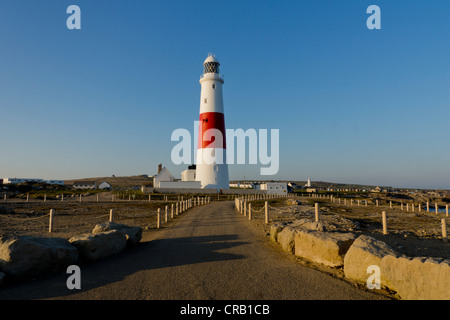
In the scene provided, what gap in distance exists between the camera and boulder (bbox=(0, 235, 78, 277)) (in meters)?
5.88

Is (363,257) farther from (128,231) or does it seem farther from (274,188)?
(274,188)

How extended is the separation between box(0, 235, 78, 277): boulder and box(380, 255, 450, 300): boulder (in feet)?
25.5

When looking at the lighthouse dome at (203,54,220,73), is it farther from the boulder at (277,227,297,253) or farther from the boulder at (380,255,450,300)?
the boulder at (380,255,450,300)

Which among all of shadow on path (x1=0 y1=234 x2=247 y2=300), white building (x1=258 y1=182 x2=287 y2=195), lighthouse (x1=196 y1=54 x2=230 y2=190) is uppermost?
lighthouse (x1=196 y1=54 x2=230 y2=190)

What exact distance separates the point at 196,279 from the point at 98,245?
12.0ft

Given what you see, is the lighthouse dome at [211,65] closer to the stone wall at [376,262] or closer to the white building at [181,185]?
the white building at [181,185]

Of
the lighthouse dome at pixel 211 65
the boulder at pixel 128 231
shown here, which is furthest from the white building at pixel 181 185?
the boulder at pixel 128 231

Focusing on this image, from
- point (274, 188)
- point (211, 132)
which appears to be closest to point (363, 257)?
point (211, 132)

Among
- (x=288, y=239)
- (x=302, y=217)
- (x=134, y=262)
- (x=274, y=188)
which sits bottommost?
(x=274, y=188)

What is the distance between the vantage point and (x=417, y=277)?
4.73m

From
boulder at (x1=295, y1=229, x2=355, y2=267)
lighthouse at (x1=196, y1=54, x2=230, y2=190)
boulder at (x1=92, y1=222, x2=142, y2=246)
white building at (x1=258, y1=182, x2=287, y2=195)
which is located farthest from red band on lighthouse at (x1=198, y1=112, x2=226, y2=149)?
boulder at (x1=295, y1=229, x2=355, y2=267)
